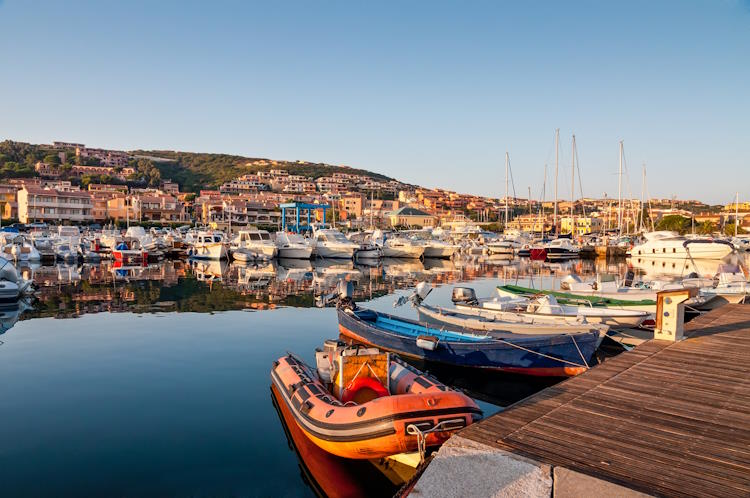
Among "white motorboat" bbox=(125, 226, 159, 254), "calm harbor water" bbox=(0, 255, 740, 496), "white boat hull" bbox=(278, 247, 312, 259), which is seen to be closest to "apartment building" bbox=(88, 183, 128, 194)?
"white motorboat" bbox=(125, 226, 159, 254)

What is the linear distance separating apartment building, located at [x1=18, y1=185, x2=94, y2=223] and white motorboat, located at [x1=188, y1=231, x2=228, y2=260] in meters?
52.4

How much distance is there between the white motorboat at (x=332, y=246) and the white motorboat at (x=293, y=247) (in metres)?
1.27

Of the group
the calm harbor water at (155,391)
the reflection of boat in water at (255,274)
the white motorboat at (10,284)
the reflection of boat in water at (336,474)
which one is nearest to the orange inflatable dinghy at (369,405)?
the reflection of boat in water at (336,474)

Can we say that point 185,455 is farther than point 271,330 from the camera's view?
No

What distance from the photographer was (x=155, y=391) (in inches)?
417

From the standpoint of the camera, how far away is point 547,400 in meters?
6.40

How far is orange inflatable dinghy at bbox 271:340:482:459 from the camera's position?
6.29 m

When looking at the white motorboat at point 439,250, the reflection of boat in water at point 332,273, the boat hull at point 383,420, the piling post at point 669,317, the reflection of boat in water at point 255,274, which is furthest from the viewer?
the white motorboat at point 439,250

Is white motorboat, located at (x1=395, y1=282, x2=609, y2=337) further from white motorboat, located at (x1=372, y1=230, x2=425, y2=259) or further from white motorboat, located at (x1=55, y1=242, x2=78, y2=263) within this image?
white motorboat, located at (x1=55, y1=242, x2=78, y2=263)

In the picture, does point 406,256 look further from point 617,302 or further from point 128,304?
point 617,302

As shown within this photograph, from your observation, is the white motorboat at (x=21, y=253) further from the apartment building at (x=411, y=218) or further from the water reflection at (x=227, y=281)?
the apartment building at (x=411, y=218)

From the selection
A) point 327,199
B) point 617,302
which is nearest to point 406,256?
point 617,302

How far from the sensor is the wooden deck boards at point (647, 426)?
14.6 ft

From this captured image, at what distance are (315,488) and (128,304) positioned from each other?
1781 cm
